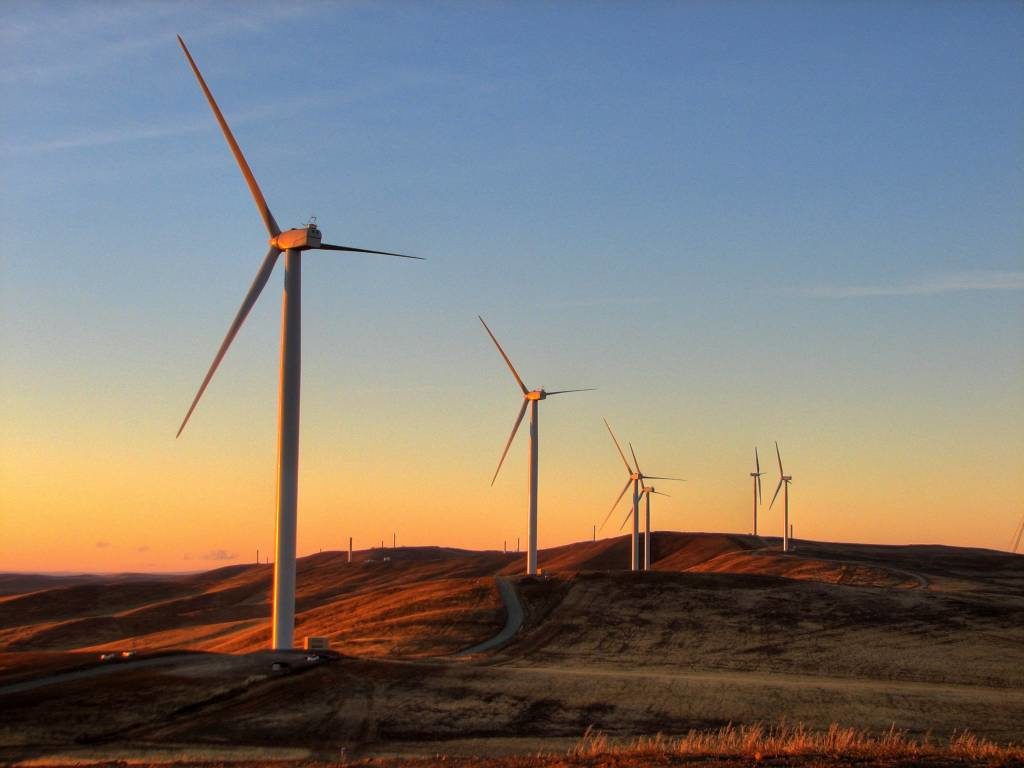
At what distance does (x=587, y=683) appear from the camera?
58562 mm

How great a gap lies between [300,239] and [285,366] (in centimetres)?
769

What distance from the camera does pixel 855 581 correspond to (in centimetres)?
12338

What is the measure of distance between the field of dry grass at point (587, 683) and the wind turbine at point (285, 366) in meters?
4.02

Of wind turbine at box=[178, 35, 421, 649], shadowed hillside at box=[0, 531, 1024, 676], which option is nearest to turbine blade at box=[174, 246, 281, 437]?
wind turbine at box=[178, 35, 421, 649]

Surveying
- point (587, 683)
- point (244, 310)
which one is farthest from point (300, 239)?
point (587, 683)

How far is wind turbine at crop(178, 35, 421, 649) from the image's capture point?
2414 inches

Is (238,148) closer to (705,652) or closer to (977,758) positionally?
(705,652)

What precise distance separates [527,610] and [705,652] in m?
20.5

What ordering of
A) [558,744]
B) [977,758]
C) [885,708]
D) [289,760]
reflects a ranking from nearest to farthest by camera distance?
[977,758]
[289,760]
[558,744]
[885,708]

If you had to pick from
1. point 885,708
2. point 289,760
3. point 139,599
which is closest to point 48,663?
point 289,760

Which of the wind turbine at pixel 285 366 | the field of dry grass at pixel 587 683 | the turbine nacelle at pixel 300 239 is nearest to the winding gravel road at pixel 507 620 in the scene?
the field of dry grass at pixel 587 683

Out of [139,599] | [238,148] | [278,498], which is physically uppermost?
[238,148]

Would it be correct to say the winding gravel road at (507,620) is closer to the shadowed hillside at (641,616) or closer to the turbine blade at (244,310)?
the shadowed hillside at (641,616)

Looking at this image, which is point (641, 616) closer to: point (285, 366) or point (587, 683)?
point (587, 683)
